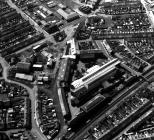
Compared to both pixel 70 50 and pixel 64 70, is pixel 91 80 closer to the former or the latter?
pixel 64 70

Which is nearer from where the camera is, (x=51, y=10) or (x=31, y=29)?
(x=31, y=29)

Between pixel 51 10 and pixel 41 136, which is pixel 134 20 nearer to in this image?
pixel 51 10

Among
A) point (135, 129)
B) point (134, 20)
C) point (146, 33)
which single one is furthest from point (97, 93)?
point (134, 20)

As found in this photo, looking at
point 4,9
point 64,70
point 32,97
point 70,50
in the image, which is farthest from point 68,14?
point 32,97

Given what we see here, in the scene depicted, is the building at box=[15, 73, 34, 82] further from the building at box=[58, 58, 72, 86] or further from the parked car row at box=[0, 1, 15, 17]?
the parked car row at box=[0, 1, 15, 17]

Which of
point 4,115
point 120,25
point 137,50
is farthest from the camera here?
point 120,25

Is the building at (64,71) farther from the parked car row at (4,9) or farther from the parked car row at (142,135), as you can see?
the parked car row at (4,9)

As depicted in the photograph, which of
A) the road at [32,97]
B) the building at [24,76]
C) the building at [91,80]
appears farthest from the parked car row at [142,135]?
the building at [24,76]
